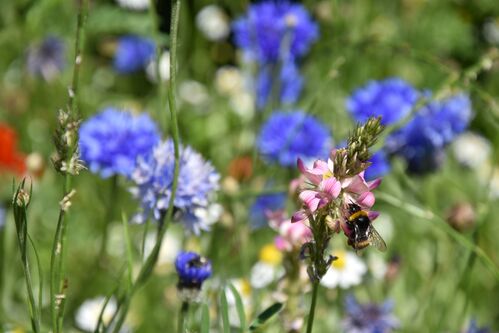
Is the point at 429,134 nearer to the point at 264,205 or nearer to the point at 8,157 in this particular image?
the point at 264,205

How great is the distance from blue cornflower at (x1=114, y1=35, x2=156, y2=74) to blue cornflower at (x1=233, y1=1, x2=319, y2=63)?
61 cm

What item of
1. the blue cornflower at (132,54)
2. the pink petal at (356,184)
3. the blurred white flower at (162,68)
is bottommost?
the pink petal at (356,184)

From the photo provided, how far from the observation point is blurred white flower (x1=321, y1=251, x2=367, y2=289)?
4.48 feet

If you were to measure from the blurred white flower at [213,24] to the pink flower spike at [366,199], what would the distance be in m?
1.92

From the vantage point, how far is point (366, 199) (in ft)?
2.35

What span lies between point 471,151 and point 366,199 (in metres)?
1.58

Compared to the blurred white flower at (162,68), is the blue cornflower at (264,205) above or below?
below

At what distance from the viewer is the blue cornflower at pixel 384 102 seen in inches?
60.4

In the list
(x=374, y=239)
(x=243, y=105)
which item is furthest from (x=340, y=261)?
(x=243, y=105)

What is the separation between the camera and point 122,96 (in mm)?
2393

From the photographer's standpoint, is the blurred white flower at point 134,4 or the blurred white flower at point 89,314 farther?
the blurred white flower at point 134,4

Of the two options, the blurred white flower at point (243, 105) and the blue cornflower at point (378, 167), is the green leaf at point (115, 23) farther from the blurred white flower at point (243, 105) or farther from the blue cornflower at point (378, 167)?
the blurred white flower at point (243, 105)

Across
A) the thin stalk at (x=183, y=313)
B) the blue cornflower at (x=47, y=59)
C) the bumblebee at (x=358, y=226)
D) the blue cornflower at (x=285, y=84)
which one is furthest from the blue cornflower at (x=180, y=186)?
the blue cornflower at (x=47, y=59)

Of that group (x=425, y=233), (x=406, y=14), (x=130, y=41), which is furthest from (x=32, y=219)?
(x=406, y=14)
